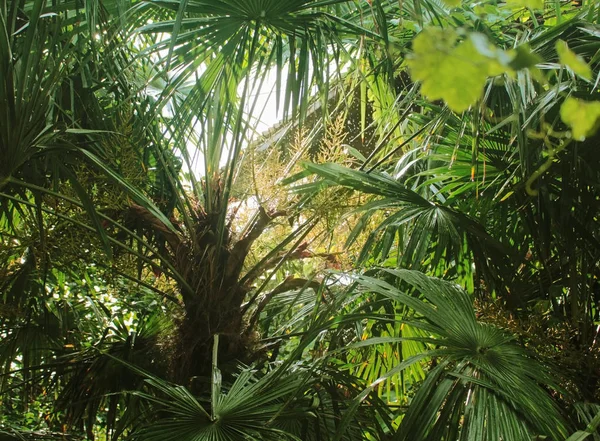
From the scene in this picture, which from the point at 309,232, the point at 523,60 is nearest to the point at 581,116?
the point at 523,60

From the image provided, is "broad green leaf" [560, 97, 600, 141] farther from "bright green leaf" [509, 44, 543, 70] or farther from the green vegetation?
the green vegetation

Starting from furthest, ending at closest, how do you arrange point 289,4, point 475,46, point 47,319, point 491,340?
point 47,319 < point 289,4 < point 491,340 < point 475,46

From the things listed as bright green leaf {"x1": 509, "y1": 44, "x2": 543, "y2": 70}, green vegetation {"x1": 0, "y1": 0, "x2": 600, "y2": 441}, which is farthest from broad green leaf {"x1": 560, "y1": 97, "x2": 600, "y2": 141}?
green vegetation {"x1": 0, "y1": 0, "x2": 600, "y2": 441}

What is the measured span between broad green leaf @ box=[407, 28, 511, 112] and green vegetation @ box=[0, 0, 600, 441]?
101 centimetres

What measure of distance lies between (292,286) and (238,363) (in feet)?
0.97

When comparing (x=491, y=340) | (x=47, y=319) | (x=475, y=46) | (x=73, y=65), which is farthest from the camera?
(x=47, y=319)

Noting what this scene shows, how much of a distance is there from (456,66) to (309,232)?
1.69 m

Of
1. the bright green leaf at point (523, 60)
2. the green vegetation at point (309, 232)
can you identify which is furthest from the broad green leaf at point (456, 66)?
the green vegetation at point (309, 232)

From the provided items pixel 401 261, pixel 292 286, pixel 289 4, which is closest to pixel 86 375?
pixel 292 286

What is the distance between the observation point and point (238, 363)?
1.83m

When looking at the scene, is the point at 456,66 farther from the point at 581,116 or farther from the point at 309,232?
the point at 309,232

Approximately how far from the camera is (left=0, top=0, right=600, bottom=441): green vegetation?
139cm

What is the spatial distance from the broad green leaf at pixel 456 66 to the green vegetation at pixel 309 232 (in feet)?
3.30

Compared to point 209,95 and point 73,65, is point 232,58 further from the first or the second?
point 73,65
